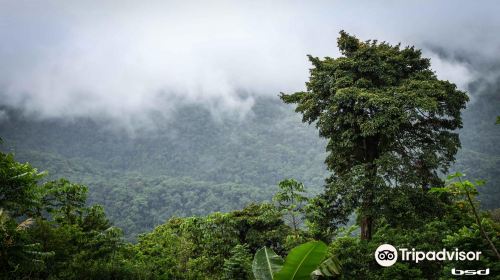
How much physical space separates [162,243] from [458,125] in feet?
71.6

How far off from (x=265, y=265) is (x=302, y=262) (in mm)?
1253

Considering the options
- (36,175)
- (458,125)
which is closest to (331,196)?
(458,125)

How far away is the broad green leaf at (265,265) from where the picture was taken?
6469mm

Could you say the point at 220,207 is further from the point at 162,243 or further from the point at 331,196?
the point at 331,196

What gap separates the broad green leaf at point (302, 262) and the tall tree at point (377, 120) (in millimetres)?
10878

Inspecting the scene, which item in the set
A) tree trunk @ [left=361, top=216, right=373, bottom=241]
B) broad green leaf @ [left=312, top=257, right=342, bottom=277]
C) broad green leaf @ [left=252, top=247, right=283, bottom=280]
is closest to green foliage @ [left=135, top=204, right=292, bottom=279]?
tree trunk @ [left=361, top=216, right=373, bottom=241]

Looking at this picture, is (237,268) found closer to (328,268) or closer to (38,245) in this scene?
(38,245)

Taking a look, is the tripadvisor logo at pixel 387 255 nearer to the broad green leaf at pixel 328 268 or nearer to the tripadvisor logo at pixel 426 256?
the tripadvisor logo at pixel 426 256

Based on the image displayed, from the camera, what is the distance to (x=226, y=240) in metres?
25.6

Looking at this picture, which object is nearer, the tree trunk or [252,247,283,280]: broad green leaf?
[252,247,283,280]: broad green leaf

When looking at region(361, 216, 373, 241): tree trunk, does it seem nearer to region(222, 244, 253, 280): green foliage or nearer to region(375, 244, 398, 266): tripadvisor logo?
region(375, 244, 398, 266): tripadvisor logo

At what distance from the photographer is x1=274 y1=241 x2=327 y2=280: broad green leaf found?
547 cm

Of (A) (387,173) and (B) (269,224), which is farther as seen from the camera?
(B) (269,224)

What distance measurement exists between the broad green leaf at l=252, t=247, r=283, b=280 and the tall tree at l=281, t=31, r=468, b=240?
33.0 ft
